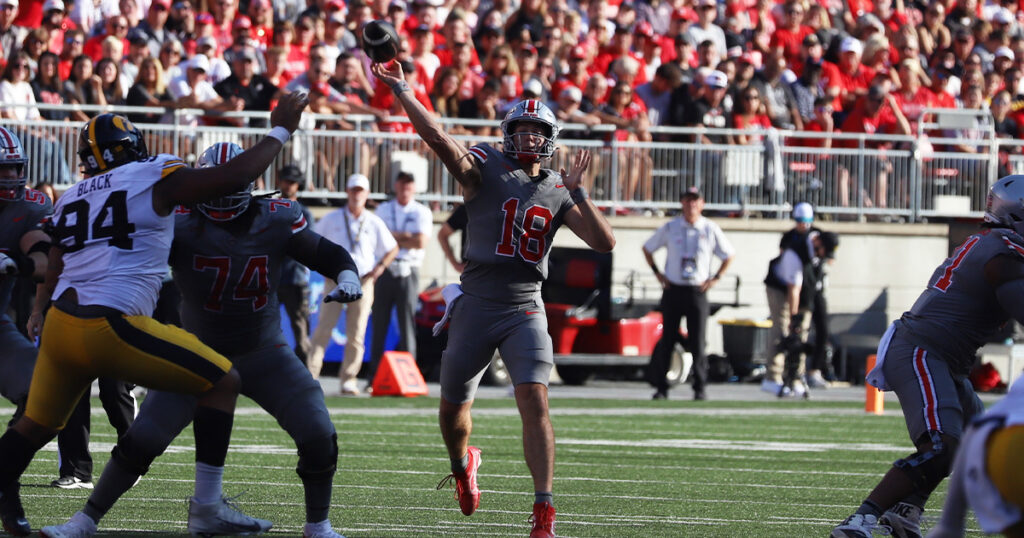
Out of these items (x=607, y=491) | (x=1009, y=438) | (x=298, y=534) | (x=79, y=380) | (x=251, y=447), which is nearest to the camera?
(x=1009, y=438)

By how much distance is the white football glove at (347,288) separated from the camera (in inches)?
254

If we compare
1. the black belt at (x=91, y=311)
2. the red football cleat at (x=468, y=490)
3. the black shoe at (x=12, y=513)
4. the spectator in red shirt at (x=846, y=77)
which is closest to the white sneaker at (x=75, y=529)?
the black shoe at (x=12, y=513)

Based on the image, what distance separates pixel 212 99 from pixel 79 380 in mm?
11831

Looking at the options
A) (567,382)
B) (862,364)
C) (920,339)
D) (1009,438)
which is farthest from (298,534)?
(862,364)

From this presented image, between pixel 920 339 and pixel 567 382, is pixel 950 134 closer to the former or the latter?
pixel 567 382

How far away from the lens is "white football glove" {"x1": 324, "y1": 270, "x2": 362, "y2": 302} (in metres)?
6.45

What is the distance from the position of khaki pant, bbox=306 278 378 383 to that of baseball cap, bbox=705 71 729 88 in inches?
229

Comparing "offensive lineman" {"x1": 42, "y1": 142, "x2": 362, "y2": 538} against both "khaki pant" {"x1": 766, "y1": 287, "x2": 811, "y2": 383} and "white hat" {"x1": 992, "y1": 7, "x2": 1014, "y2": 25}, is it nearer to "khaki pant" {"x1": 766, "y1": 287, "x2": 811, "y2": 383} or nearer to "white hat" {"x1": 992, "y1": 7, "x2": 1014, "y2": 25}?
"khaki pant" {"x1": 766, "y1": 287, "x2": 811, "y2": 383}

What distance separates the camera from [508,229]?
24.3ft

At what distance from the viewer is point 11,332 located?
7.68m

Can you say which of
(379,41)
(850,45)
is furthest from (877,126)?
(379,41)

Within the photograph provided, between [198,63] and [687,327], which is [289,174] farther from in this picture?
[687,327]

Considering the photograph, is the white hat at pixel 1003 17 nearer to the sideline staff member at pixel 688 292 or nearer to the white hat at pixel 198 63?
the sideline staff member at pixel 688 292

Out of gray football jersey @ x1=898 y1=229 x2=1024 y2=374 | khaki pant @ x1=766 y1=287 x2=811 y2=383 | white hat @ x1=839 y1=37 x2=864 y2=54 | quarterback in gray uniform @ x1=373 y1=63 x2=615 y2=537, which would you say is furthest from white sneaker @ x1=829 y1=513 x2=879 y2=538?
white hat @ x1=839 y1=37 x2=864 y2=54
